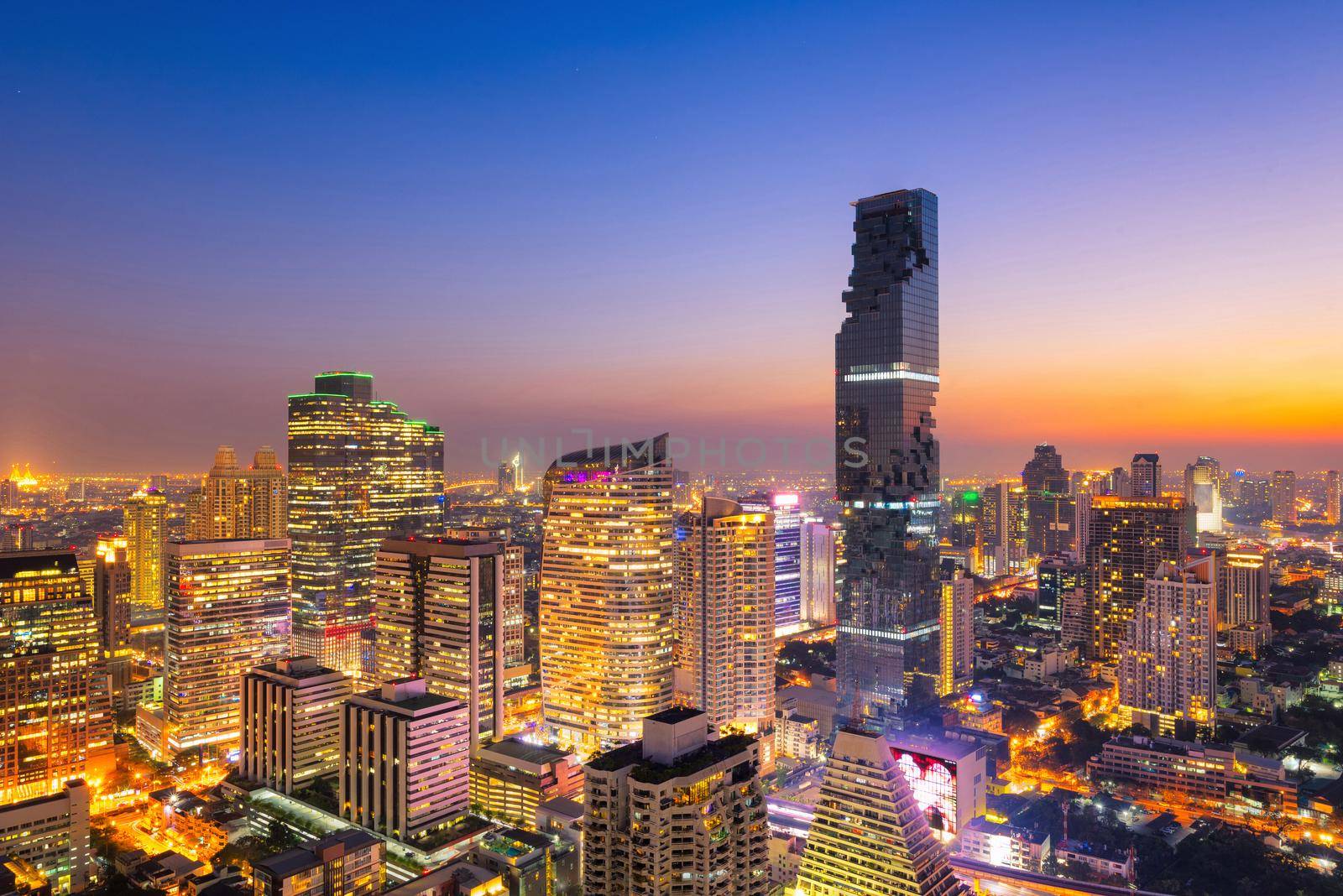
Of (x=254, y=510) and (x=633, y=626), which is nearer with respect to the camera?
(x=633, y=626)

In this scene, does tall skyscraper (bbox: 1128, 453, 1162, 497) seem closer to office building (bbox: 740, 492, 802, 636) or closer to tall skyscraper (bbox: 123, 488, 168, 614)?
office building (bbox: 740, 492, 802, 636)

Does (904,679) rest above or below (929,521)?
below

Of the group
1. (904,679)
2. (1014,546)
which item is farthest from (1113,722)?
(1014,546)

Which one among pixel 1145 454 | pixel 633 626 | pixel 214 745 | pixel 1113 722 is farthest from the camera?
pixel 1145 454

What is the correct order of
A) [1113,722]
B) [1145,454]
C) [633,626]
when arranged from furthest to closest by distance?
[1145,454] < [1113,722] < [633,626]

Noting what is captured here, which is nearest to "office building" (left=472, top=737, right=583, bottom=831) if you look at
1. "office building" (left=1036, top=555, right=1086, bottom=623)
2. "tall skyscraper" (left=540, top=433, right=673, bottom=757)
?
"tall skyscraper" (left=540, top=433, right=673, bottom=757)

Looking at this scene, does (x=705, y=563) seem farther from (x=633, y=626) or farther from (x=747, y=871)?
(x=747, y=871)
